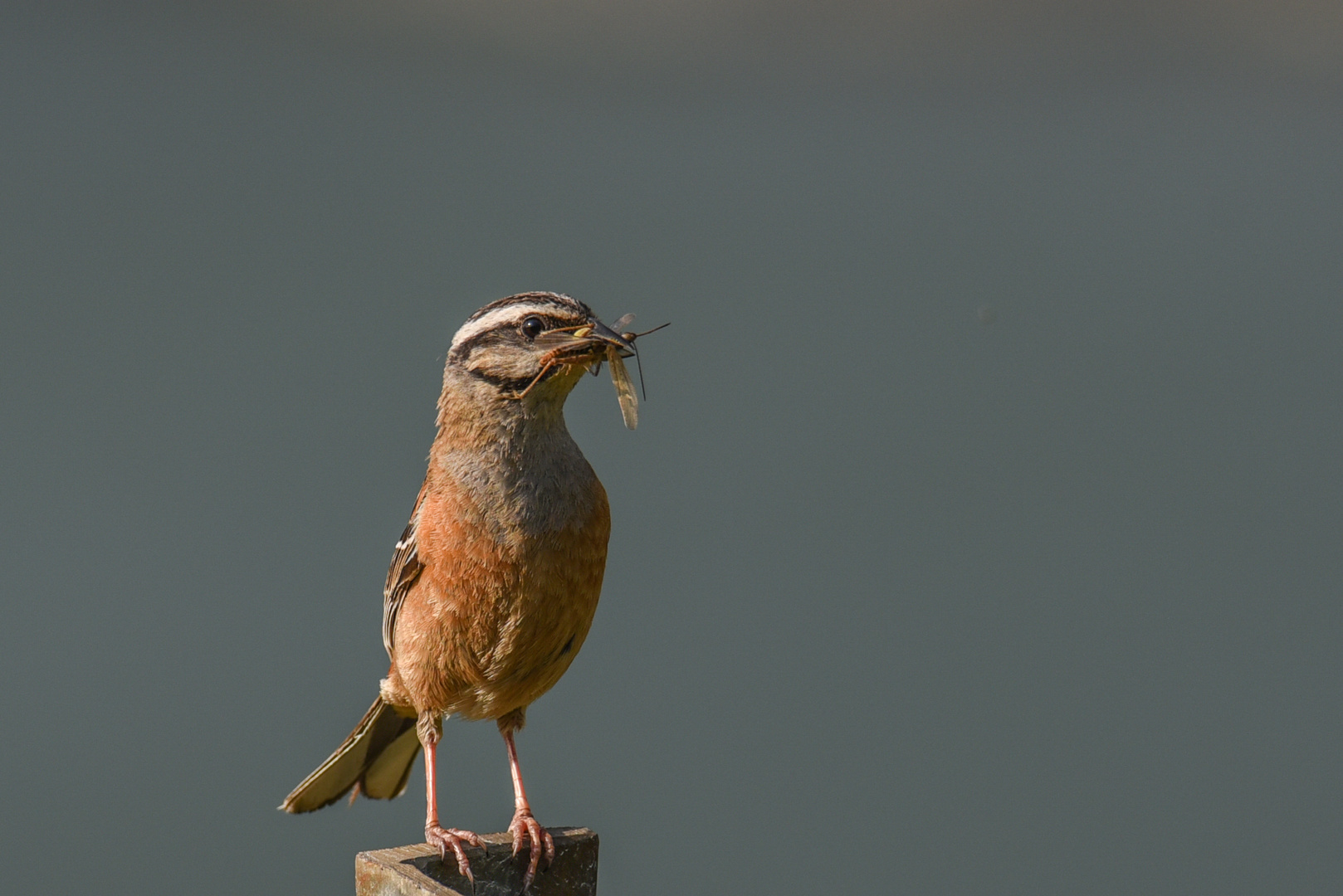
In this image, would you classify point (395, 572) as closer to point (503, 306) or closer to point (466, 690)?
point (466, 690)

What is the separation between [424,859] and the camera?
291 cm

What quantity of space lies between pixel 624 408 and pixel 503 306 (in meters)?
0.42

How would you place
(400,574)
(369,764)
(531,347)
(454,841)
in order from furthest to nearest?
(369,764) → (400,574) → (531,347) → (454,841)

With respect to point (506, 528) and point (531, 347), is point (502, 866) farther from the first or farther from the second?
point (531, 347)

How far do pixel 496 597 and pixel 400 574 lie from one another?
419mm

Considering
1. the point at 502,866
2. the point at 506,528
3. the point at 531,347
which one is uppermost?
the point at 531,347

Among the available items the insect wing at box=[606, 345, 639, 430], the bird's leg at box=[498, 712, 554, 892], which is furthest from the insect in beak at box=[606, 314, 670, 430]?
the bird's leg at box=[498, 712, 554, 892]

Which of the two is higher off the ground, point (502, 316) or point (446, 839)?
point (502, 316)

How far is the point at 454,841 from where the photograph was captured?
3.10 meters

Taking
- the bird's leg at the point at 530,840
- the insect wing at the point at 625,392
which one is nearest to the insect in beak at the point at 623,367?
the insect wing at the point at 625,392

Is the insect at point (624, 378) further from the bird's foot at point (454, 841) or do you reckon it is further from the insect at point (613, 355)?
the bird's foot at point (454, 841)

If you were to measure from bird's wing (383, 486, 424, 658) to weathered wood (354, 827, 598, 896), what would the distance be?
79 centimetres

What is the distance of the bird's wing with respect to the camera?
367 cm

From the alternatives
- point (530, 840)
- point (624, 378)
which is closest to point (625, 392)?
point (624, 378)
